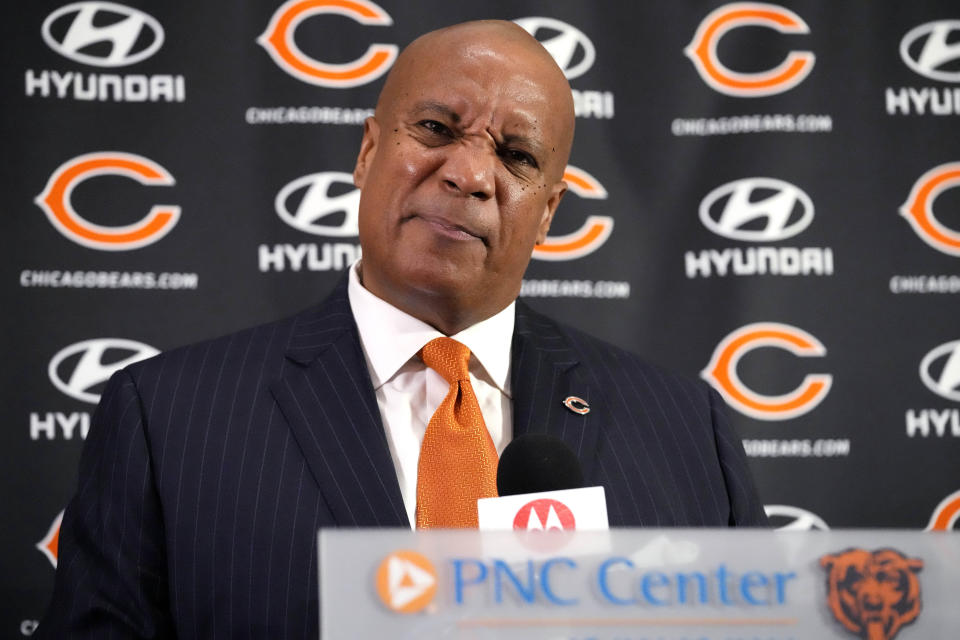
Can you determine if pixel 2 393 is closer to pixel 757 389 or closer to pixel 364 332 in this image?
pixel 364 332

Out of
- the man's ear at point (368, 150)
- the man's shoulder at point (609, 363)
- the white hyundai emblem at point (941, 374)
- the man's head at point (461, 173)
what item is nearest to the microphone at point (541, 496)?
the man's head at point (461, 173)

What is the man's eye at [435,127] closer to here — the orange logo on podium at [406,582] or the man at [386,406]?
the man at [386,406]

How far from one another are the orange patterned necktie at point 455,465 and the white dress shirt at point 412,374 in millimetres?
44

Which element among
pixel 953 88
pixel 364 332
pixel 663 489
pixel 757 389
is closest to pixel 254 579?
pixel 364 332

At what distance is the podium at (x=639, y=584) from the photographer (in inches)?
30.0

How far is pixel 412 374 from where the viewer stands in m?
1.63

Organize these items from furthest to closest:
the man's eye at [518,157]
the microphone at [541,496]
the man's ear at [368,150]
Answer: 1. the man's ear at [368,150]
2. the man's eye at [518,157]
3. the microphone at [541,496]

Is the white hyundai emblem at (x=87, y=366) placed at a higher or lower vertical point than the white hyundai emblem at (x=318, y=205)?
lower

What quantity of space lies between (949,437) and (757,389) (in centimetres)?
50

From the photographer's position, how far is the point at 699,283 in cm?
267

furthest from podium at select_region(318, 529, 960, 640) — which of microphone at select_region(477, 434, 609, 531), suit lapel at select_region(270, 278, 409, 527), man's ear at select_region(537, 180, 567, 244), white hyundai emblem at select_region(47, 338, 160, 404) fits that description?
white hyundai emblem at select_region(47, 338, 160, 404)

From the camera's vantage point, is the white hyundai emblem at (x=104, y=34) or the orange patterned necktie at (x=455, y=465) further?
the white hyundai emblem at (x=104, y=34)

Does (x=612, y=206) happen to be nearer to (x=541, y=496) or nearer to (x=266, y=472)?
(x=266, y=472)

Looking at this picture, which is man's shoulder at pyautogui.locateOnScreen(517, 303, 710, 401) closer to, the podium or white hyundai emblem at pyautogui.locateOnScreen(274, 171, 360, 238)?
white hyundai emblem at pyautogui.locateOnScreen(274, 171, 360, 238)
